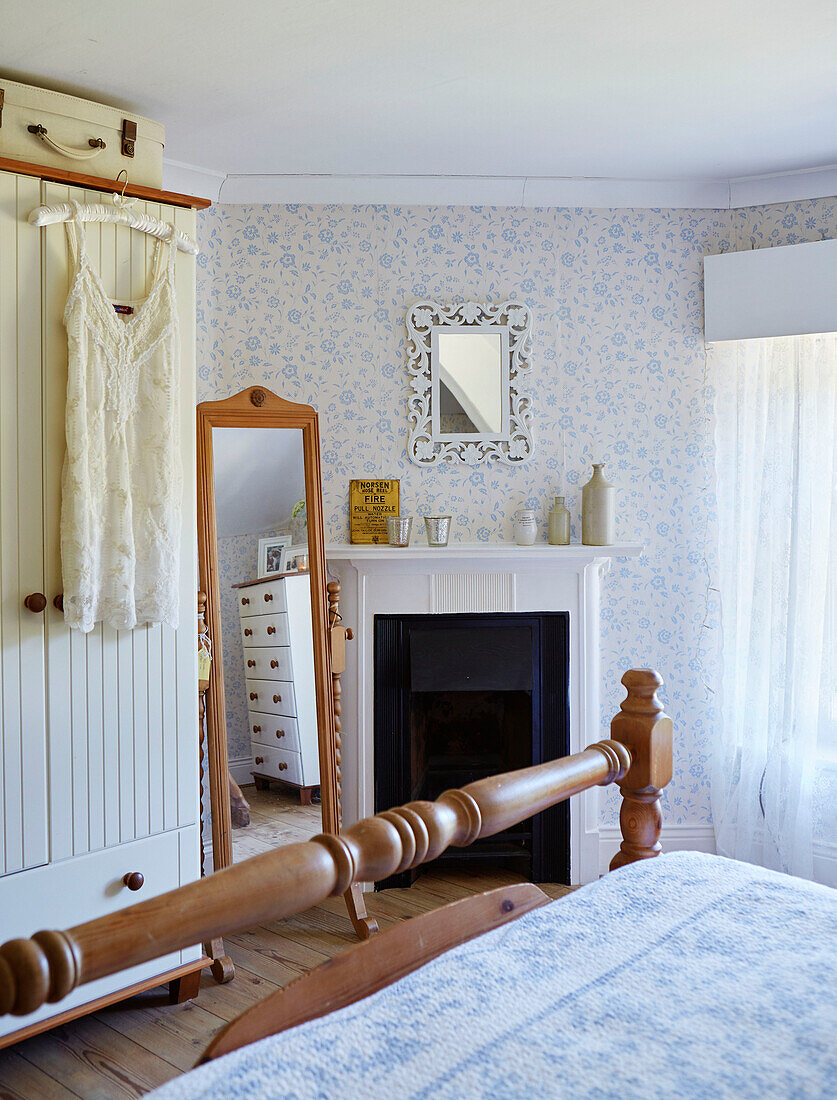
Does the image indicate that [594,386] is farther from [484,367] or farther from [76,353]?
[76,353]

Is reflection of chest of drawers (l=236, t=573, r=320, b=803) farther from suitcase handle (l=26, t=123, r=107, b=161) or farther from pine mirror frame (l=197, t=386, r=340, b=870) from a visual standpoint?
suitcase handle (l=26, t=123, r=107, b=161)

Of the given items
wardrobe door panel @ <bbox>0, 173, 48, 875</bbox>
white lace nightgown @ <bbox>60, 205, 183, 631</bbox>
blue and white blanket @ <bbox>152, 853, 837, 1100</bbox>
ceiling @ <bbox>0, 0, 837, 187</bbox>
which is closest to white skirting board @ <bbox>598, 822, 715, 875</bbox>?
white lace nightgown @ <bbox>60, 205, 183, 631</bbox>

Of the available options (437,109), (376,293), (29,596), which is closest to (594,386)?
(376,293)

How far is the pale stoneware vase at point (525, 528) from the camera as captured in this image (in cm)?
330

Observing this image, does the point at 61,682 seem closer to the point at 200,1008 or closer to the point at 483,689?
the point at 200,1008

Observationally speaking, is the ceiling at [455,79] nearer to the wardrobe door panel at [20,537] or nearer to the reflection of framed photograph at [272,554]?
the wardrobe door panel at [20,537]

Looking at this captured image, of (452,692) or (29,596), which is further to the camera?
(452,692)

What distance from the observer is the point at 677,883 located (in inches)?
54.7

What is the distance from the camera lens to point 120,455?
7.54 feet

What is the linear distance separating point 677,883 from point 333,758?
5.84 ft

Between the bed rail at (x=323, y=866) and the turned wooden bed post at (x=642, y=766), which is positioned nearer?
the bed rail at (x=323, y=866)

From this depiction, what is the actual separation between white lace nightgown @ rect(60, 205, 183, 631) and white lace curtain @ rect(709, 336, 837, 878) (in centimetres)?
203

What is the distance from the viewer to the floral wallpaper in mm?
3342

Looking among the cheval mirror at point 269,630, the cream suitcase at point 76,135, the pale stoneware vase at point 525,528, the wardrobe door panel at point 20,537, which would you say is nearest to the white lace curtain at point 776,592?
the pale stoneware vase at point 525,528
